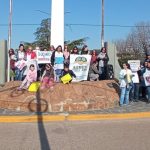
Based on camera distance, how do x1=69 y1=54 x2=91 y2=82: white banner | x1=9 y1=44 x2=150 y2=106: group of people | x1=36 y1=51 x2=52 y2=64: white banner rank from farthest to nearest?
1. x1=36 y1=51 x2=52 y2=64: white banner
2. x1=69 y1=54 x2=91 y2=82: white banner
3. x1=9 y1=44 x2=150 y2=106: group of people

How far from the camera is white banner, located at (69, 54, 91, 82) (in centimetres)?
1584

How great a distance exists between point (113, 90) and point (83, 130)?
15.2ft

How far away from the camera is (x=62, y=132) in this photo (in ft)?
32.4

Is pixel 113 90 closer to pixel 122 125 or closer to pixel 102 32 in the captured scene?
pixel 122 125

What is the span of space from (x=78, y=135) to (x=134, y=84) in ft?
19.0

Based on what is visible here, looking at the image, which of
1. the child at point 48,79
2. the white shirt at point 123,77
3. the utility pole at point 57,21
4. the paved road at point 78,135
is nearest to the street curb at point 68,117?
the paved road at point 78,135

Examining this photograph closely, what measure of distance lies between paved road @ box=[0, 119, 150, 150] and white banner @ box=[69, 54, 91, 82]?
15.5ft

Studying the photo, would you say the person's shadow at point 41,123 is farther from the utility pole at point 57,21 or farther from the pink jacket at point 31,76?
the utility pole at point 57,21

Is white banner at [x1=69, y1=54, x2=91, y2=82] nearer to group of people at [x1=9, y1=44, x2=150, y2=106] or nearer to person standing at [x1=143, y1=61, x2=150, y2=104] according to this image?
group of people at [x1=9, y1=44, x2=150, y2=106]

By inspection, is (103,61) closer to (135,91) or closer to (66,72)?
(66,72)

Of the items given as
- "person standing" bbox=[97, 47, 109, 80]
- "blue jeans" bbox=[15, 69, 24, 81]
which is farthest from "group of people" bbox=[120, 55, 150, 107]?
"blue jeans" bbox=[15, 69, 24, 81]

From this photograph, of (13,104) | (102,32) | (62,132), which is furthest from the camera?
(102,32)

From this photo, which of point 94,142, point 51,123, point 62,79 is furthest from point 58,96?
point 94,142

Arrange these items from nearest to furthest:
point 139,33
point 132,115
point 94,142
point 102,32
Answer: point 94,142
point 132,115
point 102,32
point 139,33
